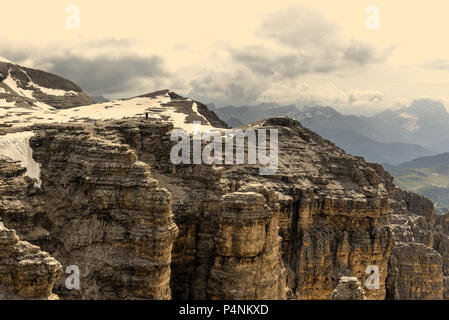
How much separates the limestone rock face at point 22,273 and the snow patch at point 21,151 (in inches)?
454

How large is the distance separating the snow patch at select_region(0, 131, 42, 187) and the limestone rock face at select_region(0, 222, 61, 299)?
11.5m

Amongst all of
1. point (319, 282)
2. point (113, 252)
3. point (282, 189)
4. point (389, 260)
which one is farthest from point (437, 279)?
point (113, 252)

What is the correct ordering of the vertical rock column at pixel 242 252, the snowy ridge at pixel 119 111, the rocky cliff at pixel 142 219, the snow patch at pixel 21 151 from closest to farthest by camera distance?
1. the rocky cliff at pixel 142 219
2. the vertical rock column at pixel 242 252
3. the snow patch at pixel 21 151
4. the snowy ridge at pixel 119 111

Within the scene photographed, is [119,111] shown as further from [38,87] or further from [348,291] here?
[348,291]

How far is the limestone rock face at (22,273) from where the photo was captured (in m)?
23.4

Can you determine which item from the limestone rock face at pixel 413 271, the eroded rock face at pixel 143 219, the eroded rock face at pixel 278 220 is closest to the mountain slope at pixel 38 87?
the eroded rock face at pixel 278 220

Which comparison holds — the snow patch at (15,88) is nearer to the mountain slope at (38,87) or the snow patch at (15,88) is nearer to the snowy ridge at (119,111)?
the mountain slope at (38,87)

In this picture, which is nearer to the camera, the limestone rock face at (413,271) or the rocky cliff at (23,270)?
the rocky cliff at (23,270)

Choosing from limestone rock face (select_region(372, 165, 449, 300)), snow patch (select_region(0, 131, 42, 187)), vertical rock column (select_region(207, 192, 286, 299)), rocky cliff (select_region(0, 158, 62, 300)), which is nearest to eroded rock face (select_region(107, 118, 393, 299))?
vertical rock column (select_region(207, 192, 286, 299))

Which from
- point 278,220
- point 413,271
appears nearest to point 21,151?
point 278,220

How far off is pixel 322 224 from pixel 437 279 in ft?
75.5

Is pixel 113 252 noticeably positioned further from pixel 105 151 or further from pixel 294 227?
pixel 294 227

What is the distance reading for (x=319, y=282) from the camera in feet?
202

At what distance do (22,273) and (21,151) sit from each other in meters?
15.5
